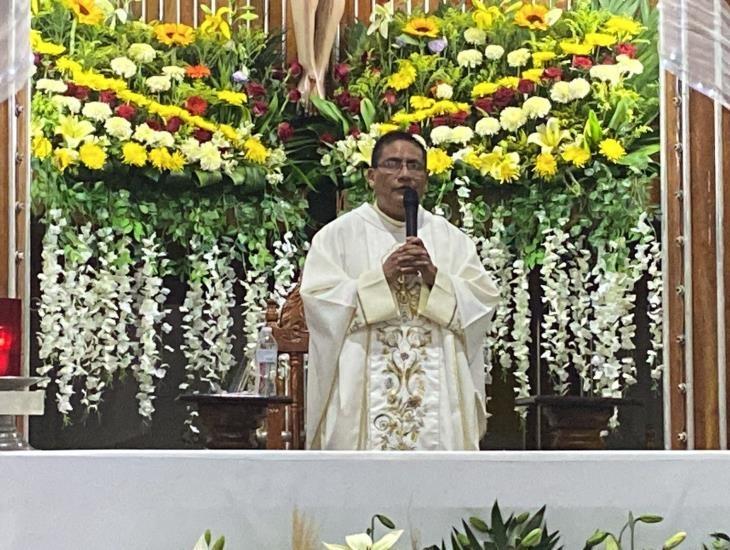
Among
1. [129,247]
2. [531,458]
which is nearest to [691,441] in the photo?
[129,247]

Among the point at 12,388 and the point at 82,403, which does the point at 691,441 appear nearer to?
the point at 82,403

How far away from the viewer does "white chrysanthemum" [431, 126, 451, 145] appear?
618cm

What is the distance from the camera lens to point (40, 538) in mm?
2240

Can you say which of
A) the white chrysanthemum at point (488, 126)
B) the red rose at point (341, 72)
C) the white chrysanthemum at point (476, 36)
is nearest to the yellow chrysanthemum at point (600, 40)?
the white chrysanthemum at point (476, 36)

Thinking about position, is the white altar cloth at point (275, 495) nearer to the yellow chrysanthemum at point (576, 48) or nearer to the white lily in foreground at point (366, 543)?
the white lily in foreground at point (366, 543)

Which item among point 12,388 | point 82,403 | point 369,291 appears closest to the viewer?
point 12,388

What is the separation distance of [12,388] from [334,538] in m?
1.26

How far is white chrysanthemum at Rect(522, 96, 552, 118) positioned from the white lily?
2.62 ft

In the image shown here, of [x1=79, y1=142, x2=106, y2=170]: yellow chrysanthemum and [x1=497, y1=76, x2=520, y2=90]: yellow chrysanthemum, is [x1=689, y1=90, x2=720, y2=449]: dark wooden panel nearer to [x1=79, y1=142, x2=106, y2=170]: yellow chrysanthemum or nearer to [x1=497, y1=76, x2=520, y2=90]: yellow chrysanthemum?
[x1=497, y1=76, x2=520, y2=90]: yellow chrysanthemum

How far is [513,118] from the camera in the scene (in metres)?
6.14

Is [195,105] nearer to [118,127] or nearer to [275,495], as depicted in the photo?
[118,127]

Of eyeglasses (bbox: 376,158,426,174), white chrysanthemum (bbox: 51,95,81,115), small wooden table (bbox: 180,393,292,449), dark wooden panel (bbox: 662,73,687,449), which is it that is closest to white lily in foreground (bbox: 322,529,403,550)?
small wooden table (bbox: 180,393,292,449)

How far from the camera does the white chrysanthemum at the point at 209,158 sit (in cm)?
616

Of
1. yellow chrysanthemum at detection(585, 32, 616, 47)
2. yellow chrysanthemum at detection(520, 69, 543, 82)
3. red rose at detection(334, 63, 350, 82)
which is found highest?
yellow chrysanthemum at detection(585, 32, 616, 47)
